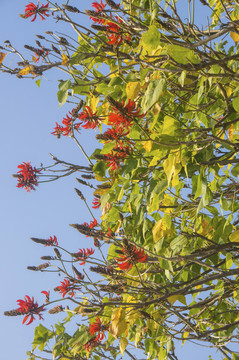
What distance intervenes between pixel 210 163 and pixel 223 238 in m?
0.46

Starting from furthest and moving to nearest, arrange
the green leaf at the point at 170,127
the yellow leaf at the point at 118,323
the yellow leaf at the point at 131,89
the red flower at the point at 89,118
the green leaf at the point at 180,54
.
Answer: the red flower at the point at 89,118
the yellow leaf at the point at 118,323
the yellow leaf at the point at 131,89
the green leaf at the point at 170,127
the green leaf at the point at 180,54

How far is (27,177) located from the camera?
319 cm

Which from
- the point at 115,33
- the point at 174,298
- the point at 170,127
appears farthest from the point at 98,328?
the point at 115,33

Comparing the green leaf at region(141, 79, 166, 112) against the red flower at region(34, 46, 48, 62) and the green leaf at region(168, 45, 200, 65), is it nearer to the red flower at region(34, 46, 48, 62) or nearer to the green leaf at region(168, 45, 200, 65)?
the green leaf at region(168, 45, 200, 65)

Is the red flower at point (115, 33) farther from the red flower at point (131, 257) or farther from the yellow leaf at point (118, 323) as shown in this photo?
the yellow leaf at point (118, 323)

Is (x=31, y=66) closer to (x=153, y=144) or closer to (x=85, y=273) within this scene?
(x=153, y=144)

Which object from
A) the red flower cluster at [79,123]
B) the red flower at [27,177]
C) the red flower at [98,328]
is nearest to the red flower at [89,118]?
the red flower cluster at [79,123]

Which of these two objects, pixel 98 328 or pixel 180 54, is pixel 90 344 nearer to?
pixel 98 328

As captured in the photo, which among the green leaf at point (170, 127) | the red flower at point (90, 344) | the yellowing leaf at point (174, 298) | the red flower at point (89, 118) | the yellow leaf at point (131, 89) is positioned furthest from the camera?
the red flower at point (90, 344)

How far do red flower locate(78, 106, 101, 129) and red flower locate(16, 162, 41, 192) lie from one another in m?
0.70

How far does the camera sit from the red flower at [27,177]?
10.4 ft

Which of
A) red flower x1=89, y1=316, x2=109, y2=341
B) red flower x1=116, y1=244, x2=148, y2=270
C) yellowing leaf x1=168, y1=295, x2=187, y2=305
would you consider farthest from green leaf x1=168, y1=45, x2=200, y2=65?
red flower x1=89, y1=316, x2=109, y2=341

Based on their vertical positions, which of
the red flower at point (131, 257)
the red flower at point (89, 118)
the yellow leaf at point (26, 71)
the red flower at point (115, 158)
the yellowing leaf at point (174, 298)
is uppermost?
the yellow leaf at point (26, 71)

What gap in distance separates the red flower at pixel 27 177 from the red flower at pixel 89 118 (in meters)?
0.70
